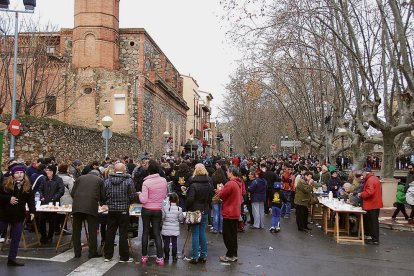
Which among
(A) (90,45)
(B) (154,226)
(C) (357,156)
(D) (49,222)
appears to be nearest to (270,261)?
(B) (154,226)

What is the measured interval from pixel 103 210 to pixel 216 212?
12.4 ft

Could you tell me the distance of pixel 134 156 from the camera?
102ft

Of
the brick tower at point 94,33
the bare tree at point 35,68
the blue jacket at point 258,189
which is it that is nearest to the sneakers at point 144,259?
the blue jacket at point 258,189

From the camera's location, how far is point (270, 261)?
8.48 metres

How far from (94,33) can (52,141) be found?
13917 millimetres

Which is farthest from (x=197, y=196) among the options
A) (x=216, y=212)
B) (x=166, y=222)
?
(x=216, y=212)

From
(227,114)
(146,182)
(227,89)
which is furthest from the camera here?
(227,114)

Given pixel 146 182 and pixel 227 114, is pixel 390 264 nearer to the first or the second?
pixel 146 182

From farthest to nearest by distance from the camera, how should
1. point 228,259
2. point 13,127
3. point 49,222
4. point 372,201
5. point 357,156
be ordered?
point 357,156 → point 13,127 → point 372,201 → point 49,222 → point 228,259

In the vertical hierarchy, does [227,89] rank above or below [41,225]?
above

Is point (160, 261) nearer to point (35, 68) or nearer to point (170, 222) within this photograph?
point (170, 222)

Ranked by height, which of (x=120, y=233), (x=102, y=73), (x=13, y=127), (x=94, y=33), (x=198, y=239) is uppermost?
(x=94, y=33)

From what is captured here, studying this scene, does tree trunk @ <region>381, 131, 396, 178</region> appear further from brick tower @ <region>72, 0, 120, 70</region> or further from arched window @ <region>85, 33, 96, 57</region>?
arched window @ <region>85, 33, 96, 57</region>

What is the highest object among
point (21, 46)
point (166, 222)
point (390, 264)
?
point (21, 46)
